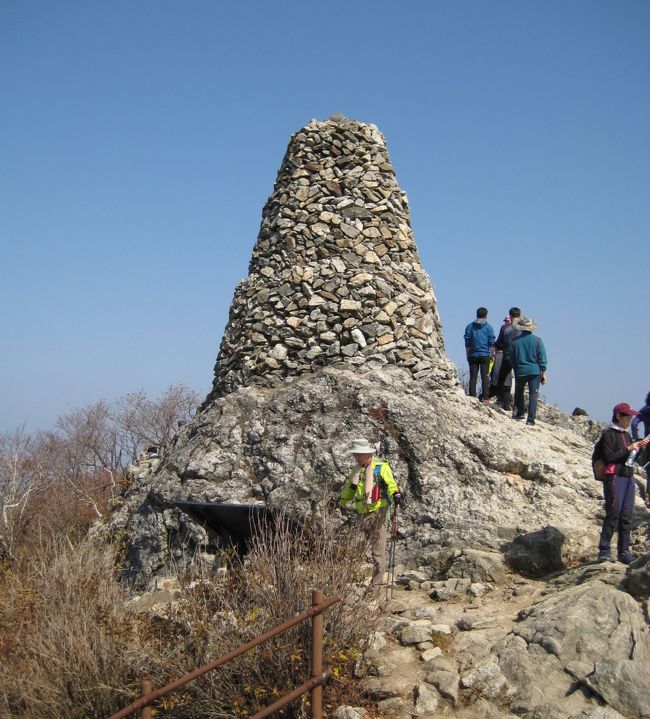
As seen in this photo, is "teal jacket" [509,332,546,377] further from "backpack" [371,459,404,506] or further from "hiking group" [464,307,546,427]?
"backpack" [371,459,404,506]

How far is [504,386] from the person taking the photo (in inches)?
441

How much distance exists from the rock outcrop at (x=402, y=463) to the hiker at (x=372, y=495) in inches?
16.4

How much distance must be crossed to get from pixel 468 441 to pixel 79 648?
505 cm

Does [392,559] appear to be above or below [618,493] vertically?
below

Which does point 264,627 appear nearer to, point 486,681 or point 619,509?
point 486,681

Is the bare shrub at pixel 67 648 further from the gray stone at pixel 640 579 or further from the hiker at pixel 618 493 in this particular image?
the hiker at pixel 618 493

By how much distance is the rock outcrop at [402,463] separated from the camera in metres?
5.28

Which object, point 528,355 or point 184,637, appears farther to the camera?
point 528,355

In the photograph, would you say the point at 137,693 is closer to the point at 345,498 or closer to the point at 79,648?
the point at 79,648

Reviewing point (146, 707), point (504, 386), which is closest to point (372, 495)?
point (146, 707)

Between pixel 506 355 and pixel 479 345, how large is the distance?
0.47m

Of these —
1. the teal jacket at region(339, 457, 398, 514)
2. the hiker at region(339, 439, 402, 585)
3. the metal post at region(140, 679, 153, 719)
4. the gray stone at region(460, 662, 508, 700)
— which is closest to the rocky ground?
the gray stone at region(460, 662, 508, 700)

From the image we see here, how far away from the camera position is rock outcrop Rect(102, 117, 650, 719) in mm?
5281

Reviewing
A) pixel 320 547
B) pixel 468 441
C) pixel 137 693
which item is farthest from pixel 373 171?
pixel 137 693
